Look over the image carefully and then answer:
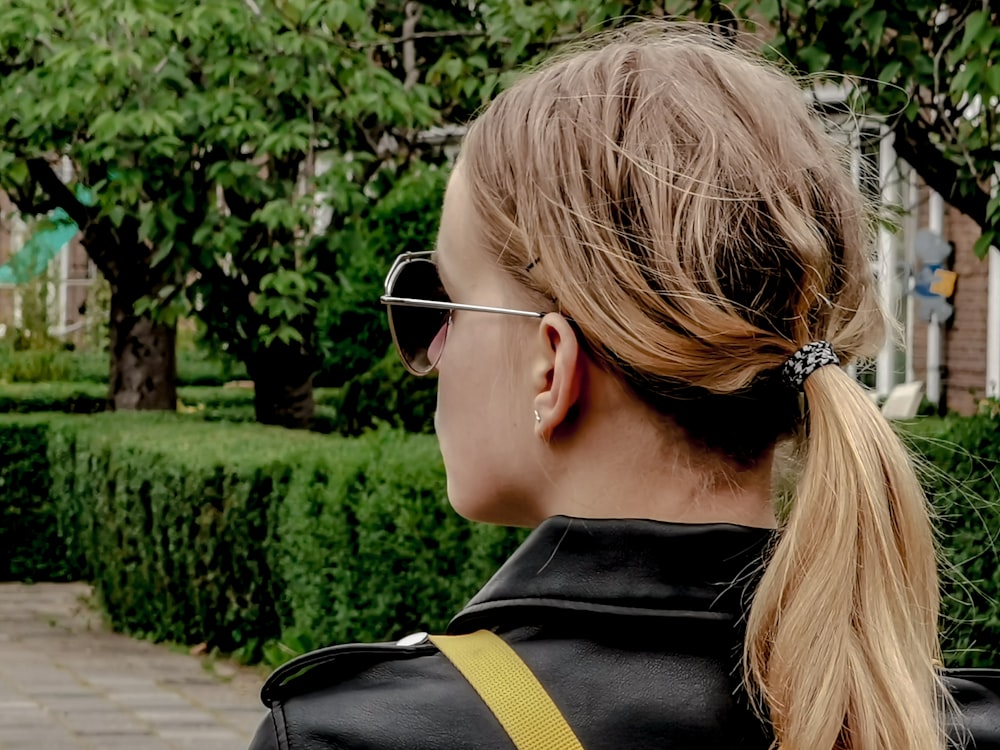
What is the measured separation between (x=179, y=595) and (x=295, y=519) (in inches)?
58.2

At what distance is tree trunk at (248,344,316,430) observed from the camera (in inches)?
385

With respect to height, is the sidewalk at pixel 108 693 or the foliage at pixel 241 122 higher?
the foliage at pixel 241 122

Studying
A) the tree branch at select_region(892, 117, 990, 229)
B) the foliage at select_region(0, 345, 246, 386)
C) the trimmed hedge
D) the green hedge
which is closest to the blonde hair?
the trimmed hedge

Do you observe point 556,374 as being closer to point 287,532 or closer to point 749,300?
point 749,300

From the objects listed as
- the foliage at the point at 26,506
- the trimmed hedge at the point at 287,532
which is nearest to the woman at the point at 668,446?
the trimmed hedge at the point at 287,532

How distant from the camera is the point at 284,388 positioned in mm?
9977

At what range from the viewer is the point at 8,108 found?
27.1ft

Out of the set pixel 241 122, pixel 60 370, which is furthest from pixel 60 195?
pixel 60 370

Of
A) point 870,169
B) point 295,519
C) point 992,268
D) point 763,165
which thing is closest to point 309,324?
point 295,519

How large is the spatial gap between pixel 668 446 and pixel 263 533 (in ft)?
Answer: 20.9

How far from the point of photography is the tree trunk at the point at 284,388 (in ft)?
32.1

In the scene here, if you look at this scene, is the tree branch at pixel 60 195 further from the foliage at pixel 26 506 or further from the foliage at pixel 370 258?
the foliage at pixel 26 506

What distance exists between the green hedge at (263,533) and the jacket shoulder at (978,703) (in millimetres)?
4261

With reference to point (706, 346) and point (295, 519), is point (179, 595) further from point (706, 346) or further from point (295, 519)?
point (706, 346)
